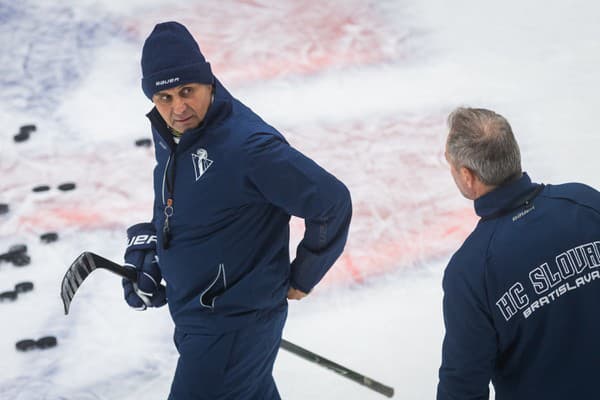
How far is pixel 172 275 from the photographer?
9.10 feet

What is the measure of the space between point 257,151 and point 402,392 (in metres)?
1.25

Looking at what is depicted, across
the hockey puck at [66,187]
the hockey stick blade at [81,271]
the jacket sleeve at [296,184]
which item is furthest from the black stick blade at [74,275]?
the hockey puck at [66,187]

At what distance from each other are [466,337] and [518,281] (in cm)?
18

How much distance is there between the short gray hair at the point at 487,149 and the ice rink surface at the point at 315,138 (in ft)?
4.40

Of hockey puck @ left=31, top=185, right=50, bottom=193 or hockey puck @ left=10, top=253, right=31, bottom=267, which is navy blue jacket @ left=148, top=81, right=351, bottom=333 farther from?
hockey puck @ left=31, top=185, right=50, bottom=193

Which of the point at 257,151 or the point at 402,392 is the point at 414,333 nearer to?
the point at 402,392

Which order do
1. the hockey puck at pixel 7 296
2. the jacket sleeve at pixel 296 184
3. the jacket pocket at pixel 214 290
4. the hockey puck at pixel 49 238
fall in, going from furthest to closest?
the hockey puck at pixel 49 238 < the hockey puck at pixel 7 296 < the jacket pocket at pixel 214 290 < the jacket sleeve at pixel 296 184

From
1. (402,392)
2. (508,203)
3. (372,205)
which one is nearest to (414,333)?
(402,392)

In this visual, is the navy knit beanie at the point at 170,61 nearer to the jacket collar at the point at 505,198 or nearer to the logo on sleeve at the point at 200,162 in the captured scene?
the logo on sleeve at the point at 200,162

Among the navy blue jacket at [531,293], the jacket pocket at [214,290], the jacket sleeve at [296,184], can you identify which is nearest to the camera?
the navy blue jacket at [531,293]

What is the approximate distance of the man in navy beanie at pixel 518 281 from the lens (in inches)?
87.9

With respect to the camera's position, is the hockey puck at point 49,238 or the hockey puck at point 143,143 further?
the hockey puck at point 143,143

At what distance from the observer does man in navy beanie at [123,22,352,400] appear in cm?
259

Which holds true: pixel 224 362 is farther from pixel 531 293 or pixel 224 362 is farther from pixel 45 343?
pixel 45 343
